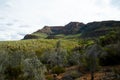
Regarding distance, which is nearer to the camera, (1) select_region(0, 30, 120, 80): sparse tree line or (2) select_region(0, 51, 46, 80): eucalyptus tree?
(2) select_region(0, 51, 46, 80): eucalyptus tree

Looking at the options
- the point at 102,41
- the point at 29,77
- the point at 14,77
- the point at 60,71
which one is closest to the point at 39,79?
the point at 29,77

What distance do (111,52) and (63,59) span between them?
120 ft

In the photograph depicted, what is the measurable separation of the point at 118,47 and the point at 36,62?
23.5 meters

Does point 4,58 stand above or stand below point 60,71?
above

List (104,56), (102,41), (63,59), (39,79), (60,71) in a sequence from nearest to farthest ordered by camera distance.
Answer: (39,79)
(104,56)
(60,71)
(102,41)
(63,59)

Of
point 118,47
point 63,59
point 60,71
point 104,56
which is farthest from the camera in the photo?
point 63,59

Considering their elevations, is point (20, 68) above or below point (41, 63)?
below

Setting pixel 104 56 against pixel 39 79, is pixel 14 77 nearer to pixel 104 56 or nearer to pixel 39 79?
pixel 39 79

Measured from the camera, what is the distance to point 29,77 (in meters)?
59.2

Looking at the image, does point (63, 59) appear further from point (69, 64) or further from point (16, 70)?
point (16, 70)

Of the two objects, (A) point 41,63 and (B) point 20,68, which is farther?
(B) point 20,68

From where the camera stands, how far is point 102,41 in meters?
99.9

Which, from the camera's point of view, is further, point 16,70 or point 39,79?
point 16,70

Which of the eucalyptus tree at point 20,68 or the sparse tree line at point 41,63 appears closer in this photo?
the eucalyptus tree at point 20,68
